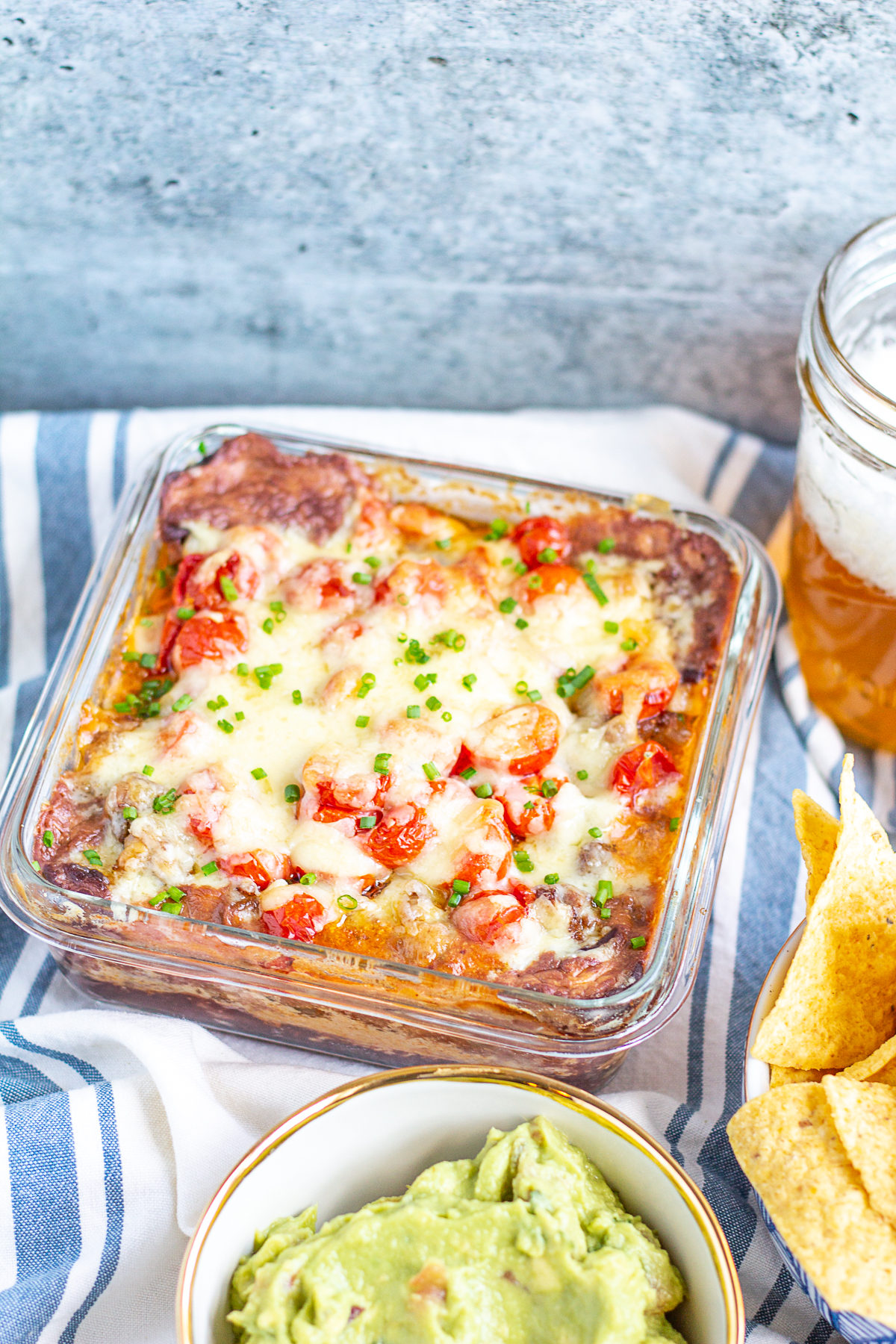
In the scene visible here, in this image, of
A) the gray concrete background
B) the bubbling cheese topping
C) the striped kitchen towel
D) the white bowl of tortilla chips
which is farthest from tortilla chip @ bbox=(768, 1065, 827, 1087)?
the gray concrete background

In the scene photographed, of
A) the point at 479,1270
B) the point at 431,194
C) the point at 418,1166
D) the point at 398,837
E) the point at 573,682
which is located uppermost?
the point at 431,194

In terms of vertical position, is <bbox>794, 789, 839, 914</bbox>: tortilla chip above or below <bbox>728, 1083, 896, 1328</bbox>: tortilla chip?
above

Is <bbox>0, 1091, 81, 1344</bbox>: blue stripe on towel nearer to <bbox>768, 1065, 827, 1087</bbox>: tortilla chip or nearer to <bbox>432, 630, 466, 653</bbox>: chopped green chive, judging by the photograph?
<bbox>432, 630, 466, 653</bbox>: chopped green chive

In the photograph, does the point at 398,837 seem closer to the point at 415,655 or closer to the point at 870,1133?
the point at 415,655

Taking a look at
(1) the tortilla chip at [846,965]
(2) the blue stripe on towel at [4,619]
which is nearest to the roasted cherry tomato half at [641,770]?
(1) the tortilla chip at [846,965]

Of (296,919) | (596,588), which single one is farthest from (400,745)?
(596,588)

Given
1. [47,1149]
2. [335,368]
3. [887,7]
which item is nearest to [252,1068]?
[47,1149]
